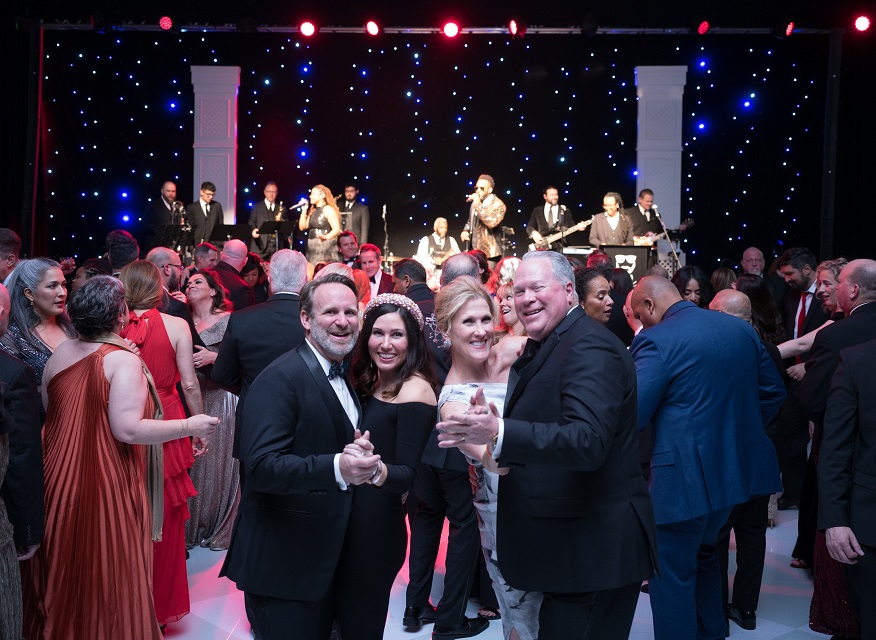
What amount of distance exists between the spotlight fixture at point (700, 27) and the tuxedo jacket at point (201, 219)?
22.6 ft

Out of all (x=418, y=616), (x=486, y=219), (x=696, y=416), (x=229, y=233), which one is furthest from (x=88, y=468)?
(x=486, y=219)

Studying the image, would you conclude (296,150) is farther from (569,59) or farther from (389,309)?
(389,309)

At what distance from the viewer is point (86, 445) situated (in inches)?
133

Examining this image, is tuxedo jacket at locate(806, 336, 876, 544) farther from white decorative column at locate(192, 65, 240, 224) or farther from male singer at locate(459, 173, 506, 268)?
white decorative column at locate(192, 65, 240, 224)

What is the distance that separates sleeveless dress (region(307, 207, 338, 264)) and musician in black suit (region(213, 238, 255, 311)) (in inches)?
223

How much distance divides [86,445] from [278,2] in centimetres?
1069

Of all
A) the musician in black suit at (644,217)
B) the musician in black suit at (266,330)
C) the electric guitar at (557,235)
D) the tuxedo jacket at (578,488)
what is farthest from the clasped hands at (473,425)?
the electric guitar at (557,235)

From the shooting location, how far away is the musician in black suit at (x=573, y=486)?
2.37 metres

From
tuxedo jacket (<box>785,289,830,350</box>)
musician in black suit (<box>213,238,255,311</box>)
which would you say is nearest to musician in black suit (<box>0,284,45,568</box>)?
musician in black suit (<box>213,238,255,311</box>)

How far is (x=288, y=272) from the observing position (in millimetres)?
4422

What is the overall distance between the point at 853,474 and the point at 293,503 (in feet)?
6.66

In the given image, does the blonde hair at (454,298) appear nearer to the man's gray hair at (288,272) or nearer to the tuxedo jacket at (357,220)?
the man's gray hair at (288,272)

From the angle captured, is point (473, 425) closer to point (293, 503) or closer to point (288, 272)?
point (293, 503)

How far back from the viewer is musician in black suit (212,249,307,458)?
4340 mm
